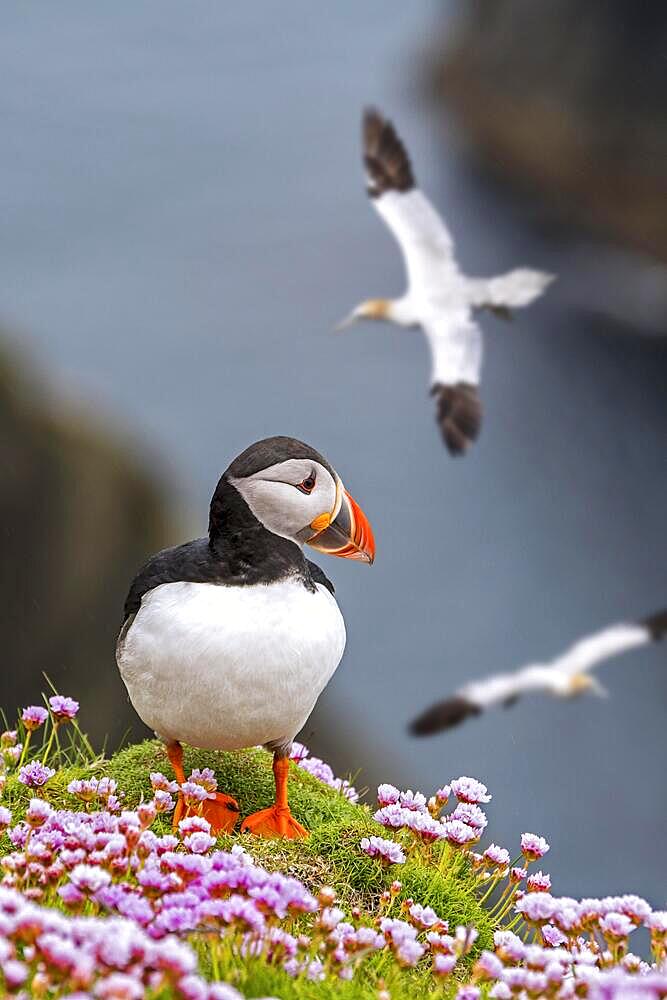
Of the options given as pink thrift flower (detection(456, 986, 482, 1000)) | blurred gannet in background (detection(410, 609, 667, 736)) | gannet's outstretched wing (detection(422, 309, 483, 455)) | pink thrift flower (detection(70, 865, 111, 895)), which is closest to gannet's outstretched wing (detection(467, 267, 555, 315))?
gannet's outstretched wing (detection(422, 309, 483, 455))

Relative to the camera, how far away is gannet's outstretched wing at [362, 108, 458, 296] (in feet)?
17.0

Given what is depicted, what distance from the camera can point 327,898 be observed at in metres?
1.58

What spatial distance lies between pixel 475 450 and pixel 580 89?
14.4 feet

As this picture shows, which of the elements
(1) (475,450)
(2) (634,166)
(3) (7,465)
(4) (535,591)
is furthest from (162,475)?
(4) (535,591)

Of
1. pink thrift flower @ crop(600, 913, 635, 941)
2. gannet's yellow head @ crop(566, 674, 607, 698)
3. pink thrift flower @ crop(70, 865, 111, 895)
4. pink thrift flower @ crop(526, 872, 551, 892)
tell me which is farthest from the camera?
gannet's yellow head @ crop(566, 674, 607, 698)

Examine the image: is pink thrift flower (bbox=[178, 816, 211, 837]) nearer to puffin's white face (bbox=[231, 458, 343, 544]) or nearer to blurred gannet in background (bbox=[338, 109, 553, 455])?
puffin's white face (bbox=[231, 458, 343, 544])

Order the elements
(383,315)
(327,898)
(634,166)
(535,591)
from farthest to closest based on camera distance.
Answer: (535,591) → (634,166) → (383,315) → (327,898)

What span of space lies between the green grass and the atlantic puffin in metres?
0.25

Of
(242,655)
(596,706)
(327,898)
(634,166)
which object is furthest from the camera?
(596,706)

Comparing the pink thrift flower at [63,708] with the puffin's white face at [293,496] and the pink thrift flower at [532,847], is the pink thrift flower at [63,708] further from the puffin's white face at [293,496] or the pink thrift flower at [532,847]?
the pink thrift flower at [532,847]

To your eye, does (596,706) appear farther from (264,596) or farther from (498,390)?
(264,596)

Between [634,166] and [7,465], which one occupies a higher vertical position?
[634,166]

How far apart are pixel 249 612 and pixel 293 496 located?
24 cm

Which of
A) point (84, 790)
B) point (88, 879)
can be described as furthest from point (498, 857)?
point (88, 879)
